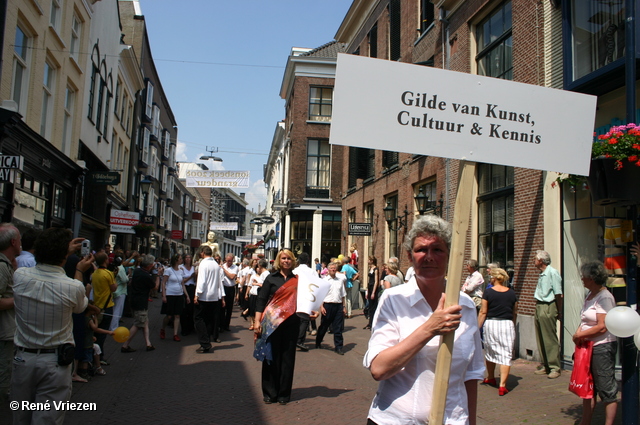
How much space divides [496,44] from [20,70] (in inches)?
468

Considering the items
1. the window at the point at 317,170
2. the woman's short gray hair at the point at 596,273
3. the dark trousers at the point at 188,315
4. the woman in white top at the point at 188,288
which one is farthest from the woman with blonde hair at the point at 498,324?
the window at the point at 317,170

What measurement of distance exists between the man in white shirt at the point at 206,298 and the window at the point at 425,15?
10679mm

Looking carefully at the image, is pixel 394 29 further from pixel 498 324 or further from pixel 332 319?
pixel 498 324

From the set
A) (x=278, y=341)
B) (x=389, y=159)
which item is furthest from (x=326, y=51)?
(x=278, y=341)

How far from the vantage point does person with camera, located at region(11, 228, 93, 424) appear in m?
3.87

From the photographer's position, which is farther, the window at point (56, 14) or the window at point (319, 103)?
the window at point (319, 103)

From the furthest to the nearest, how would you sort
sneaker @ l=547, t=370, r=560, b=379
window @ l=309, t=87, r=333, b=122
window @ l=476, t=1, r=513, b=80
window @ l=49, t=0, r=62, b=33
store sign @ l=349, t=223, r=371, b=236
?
window @ l=309, t=87, r=333, b=122
store sign @ l=349, t=223, r=371, b=236
window @ l=49, t=0, r=62, b=33
window @ l=476, t=1, r=513, b=80
sneaker @ l=547, t=370, r=560, b=379

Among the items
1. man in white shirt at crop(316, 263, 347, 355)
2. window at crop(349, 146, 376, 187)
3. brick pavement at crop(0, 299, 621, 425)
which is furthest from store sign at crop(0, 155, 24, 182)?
window at crop(349, 146, 376, 187)

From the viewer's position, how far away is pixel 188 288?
498 inches

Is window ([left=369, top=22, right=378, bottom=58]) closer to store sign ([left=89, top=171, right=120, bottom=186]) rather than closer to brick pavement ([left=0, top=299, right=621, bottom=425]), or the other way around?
store sign ([left=89, top=171, right=120, bottom=186])

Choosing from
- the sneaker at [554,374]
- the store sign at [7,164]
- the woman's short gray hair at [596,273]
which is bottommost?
the sneaker at [554,374]

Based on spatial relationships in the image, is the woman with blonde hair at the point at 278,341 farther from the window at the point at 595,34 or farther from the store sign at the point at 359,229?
the store sign at the point at 359,229

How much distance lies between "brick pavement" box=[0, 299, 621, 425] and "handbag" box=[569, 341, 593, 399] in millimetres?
883

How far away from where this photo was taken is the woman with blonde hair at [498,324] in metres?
7.54
